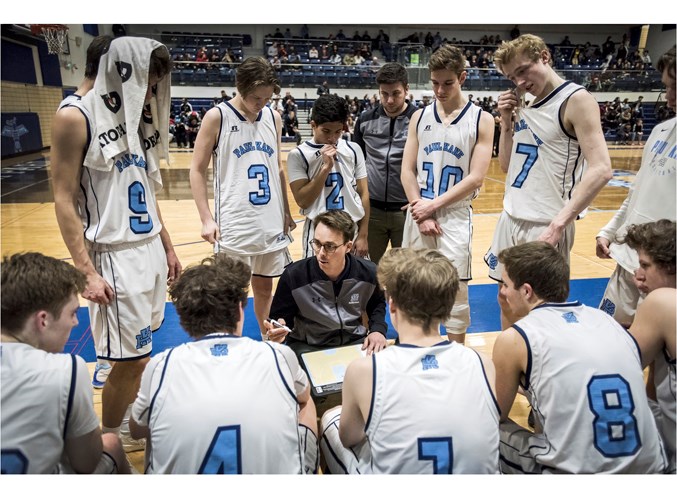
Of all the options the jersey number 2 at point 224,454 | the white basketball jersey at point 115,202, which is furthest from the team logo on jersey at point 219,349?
the white basketball jersey at point 115,202

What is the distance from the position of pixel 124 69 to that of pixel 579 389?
2246 millimetres

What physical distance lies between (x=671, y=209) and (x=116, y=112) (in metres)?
2.56

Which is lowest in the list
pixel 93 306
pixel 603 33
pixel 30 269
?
pixel 93 306

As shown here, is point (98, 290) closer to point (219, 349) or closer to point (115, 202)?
point (115, 202)

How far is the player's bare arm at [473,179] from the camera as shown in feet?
10.0

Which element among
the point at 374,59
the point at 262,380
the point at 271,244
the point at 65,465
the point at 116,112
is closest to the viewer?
the point at 262,380

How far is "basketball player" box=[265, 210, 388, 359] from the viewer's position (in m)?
2.83

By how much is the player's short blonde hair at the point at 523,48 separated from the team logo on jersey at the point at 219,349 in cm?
205

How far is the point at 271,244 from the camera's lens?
3.29 m

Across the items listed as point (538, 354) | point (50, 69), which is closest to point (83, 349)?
point (538, 354)

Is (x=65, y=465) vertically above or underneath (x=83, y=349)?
above

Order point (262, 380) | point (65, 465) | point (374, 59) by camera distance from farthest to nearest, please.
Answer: point (374, 59), point (65, 465), point (262, 380)

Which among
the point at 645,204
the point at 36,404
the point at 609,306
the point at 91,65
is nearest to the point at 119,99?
the point at 91,65
